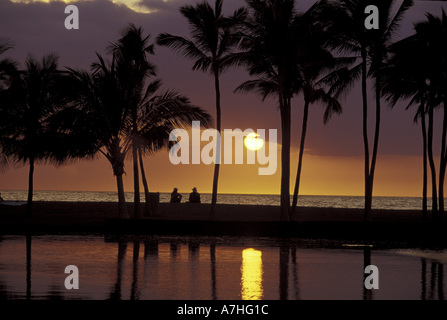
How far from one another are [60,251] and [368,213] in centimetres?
1697

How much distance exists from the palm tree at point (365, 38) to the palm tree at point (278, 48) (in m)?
2.13

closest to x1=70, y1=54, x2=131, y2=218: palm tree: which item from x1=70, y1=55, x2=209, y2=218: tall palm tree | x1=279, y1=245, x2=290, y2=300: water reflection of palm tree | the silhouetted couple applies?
x1=70, y1=55, x2=209, y2=218: tall palm tree

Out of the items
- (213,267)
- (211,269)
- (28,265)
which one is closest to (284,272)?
(211,269)

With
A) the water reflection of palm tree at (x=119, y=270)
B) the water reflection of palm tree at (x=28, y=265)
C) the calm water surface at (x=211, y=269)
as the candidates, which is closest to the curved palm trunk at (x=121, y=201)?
the water reflection of palm tree at (x=28, y=265)

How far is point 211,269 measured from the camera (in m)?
14.2

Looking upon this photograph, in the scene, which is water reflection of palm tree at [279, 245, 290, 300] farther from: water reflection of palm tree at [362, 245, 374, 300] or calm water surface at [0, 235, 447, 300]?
water reflection of palm tree at [362, 245, 374, 300]

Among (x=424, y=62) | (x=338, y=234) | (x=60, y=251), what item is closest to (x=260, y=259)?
(x=60, y=251)

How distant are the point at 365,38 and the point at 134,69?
10594mm

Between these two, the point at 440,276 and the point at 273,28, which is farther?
the point at 273,28

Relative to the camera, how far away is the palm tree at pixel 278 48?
97.7 ft

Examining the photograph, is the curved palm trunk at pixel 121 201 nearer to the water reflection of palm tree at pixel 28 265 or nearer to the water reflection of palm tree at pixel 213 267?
the water reflection of palm tree at pixel 28 265

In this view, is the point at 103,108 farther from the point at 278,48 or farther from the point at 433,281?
the point at 433,281
